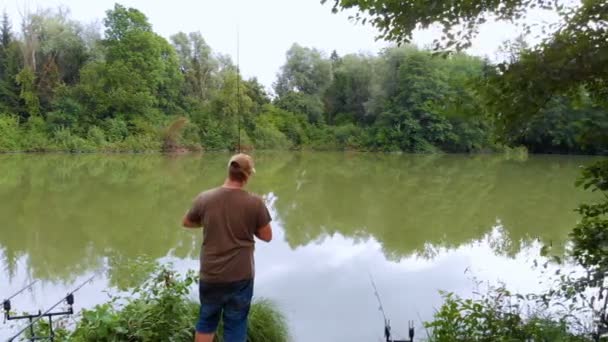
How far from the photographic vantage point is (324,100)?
3647cm

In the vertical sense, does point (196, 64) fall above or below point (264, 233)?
above

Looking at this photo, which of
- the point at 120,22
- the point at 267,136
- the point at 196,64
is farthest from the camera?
the point at 196,64

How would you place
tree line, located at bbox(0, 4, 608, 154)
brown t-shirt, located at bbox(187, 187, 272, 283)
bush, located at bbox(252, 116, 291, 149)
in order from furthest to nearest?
bush, located at bbox(252, 116, 291, 149), tree line, located at bbox(0, 4, 608, 154), brown t-shirt, located at bbox(187, 187, 272, 283)

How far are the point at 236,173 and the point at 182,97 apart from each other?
3095 cm

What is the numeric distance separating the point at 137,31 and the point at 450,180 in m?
22.0

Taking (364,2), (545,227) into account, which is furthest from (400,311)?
(545,227)

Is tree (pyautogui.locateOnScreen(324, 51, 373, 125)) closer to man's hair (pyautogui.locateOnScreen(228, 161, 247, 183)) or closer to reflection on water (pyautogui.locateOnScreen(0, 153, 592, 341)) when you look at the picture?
reflection on water (pyautogui.locateOnScreen(0, 153, 592, 341))

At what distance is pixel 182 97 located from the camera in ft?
104

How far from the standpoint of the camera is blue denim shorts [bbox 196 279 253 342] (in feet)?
7.49

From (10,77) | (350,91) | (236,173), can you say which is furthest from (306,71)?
(236,173)

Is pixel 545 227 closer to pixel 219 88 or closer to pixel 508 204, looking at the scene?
pixel 508 204

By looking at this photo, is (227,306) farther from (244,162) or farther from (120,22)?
(120,22)

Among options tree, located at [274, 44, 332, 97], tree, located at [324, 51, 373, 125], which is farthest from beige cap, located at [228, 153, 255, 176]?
tree, located at [274, 44, 332, 97]

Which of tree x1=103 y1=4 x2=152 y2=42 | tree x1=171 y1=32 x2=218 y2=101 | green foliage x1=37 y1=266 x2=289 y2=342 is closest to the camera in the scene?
green foliage x1=37 y1=266 x2=289 y2=342
